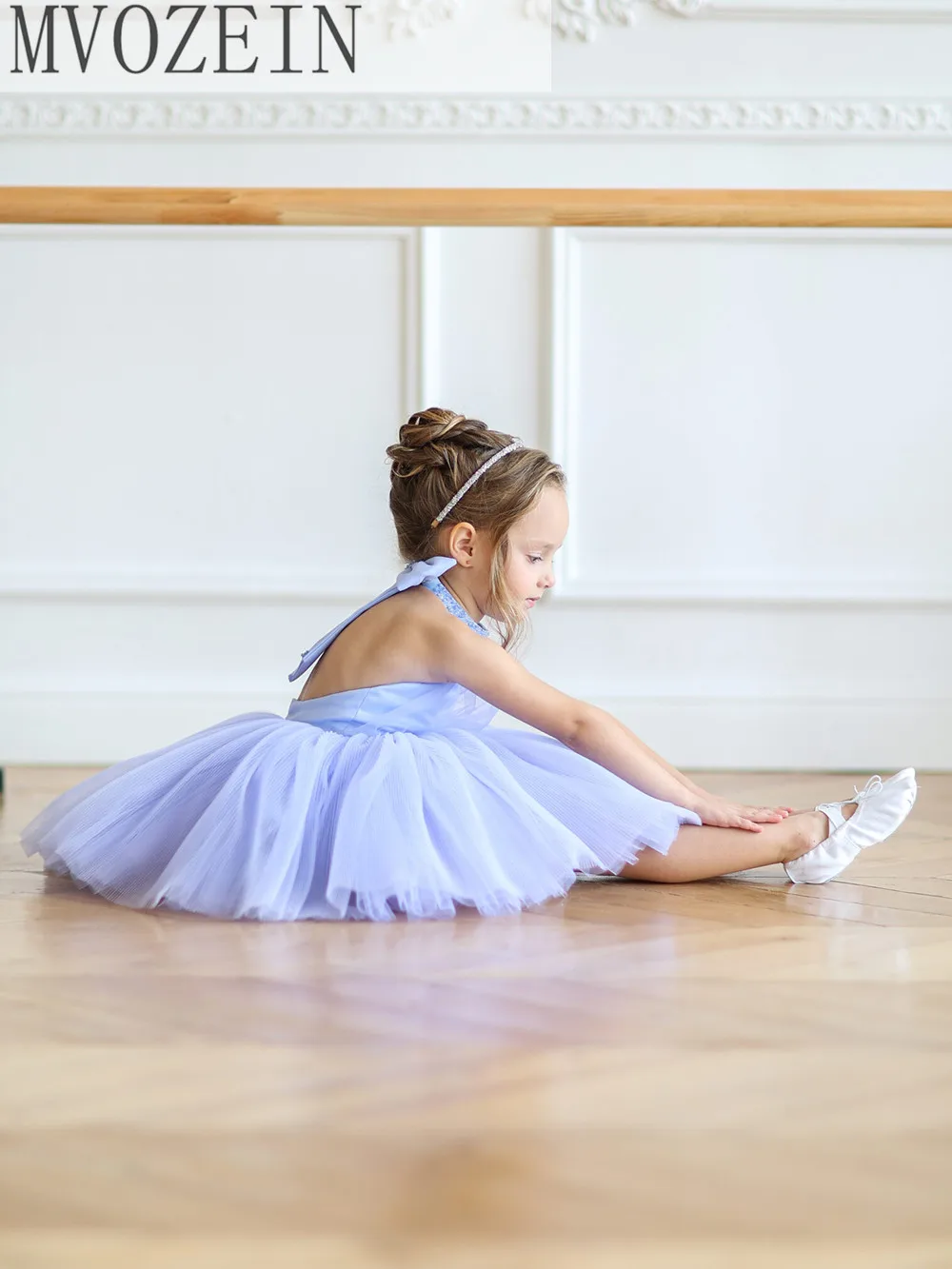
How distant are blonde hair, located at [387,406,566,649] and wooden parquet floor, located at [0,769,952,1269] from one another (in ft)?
1.29

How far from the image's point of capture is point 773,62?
7.22 ft

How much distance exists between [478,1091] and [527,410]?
166 cm

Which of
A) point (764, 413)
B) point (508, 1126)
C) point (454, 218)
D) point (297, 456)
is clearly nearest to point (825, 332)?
point (764, 413)

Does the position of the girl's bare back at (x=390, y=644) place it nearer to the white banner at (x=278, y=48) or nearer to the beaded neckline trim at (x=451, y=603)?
the beaded neckline trim at (x=451, y=603)

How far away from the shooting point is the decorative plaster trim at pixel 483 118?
220 cm

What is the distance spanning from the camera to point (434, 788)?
1.23 meters

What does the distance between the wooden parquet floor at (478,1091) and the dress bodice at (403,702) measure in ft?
0.87

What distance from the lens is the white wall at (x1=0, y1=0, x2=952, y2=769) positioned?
2221mm

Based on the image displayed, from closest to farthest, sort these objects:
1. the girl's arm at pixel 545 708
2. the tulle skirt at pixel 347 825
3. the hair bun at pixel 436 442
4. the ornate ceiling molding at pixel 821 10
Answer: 1. the tulle skirt at pixel 347 825
2. the girl's arm at pixel 545 708
3. the hair bun at pixel 436 442
4. the ornate ceiling molding at pixel 821 10

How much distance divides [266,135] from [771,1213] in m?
2.01

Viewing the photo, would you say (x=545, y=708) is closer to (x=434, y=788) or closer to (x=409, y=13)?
(x=434, y=788)

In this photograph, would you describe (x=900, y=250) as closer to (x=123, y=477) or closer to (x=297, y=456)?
(x=297, y=456)

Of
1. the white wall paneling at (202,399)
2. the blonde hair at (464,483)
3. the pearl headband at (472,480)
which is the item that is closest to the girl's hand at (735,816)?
the blonde hair at (464,483)

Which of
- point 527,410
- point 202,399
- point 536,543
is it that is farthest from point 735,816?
point 202,399
